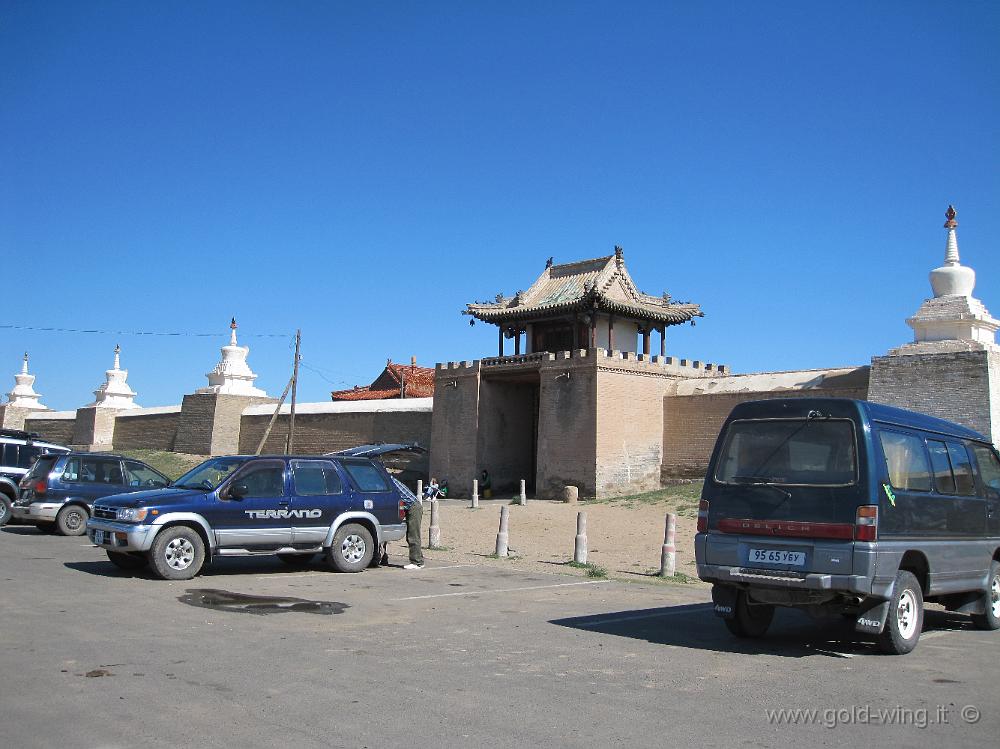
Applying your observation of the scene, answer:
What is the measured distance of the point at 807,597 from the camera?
735 centimetres

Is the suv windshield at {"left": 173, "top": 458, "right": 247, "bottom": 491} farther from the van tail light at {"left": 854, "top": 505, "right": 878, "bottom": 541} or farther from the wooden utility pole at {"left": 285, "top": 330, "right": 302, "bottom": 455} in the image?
the wooden utility pole at {"left": 285, "top": 330, "right": 302, "bottom": 455}

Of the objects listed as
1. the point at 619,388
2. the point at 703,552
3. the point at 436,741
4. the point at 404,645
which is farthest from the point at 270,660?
the point at 619,388

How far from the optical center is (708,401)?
96.9 feet

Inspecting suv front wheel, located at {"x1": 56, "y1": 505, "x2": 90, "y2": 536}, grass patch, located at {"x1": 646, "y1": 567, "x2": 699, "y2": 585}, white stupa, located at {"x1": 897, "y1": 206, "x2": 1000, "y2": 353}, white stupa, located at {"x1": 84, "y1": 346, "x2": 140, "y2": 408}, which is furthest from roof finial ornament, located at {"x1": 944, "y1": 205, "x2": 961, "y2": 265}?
white stupa, located at {"x1": 84, "y1": 346, "x2": 140, "y2": 408}

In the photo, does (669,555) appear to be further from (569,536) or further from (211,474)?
(569,536)

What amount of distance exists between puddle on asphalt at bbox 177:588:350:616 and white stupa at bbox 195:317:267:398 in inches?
1299

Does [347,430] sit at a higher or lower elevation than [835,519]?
higher

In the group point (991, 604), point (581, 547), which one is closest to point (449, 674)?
point (991, 604)

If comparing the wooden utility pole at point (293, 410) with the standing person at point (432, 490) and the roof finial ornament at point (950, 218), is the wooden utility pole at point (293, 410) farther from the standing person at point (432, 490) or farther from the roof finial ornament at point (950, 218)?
the roof finial ornament at point (950, 218)

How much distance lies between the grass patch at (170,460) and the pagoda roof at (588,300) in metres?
14.4

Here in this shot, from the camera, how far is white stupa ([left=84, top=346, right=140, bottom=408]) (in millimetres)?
47312

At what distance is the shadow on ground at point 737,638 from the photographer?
305 inches

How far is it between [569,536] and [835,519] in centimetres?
1333

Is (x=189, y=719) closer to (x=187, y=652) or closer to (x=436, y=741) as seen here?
(x=436, y=741)
